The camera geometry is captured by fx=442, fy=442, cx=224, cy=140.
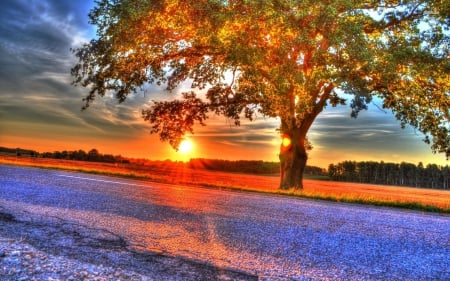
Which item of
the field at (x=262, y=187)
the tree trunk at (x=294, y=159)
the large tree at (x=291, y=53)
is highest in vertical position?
the large tree at (x=291, y=53)

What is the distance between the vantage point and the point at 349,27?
54.4 feet

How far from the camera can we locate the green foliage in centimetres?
1669

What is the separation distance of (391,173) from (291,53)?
4476cm

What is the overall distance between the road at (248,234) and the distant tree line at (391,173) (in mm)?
50221

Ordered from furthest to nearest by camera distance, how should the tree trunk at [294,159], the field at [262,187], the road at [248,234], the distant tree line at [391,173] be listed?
the distant tree line at [391,173], the tree trunk at [294,159], the field at [262,187], the road at [248,234]

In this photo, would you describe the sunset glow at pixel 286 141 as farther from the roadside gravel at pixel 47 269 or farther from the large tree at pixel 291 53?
the roadside gravel at pixel 47 269

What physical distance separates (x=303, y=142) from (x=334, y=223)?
13882mm

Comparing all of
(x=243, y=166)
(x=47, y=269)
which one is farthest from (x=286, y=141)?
(x=243, y=166)

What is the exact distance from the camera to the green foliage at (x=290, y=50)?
1669 centimetres

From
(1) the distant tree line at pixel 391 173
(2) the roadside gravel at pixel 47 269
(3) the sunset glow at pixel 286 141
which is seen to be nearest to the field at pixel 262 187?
(3) the sunset glow at pixel 286 141

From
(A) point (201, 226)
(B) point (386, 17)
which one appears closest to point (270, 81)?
(B) point (386, 17)

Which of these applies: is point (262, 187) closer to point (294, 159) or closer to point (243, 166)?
point (294, 159)

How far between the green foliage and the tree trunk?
522 mm

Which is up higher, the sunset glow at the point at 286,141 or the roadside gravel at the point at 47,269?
the sunset glow at the point at 286,141
